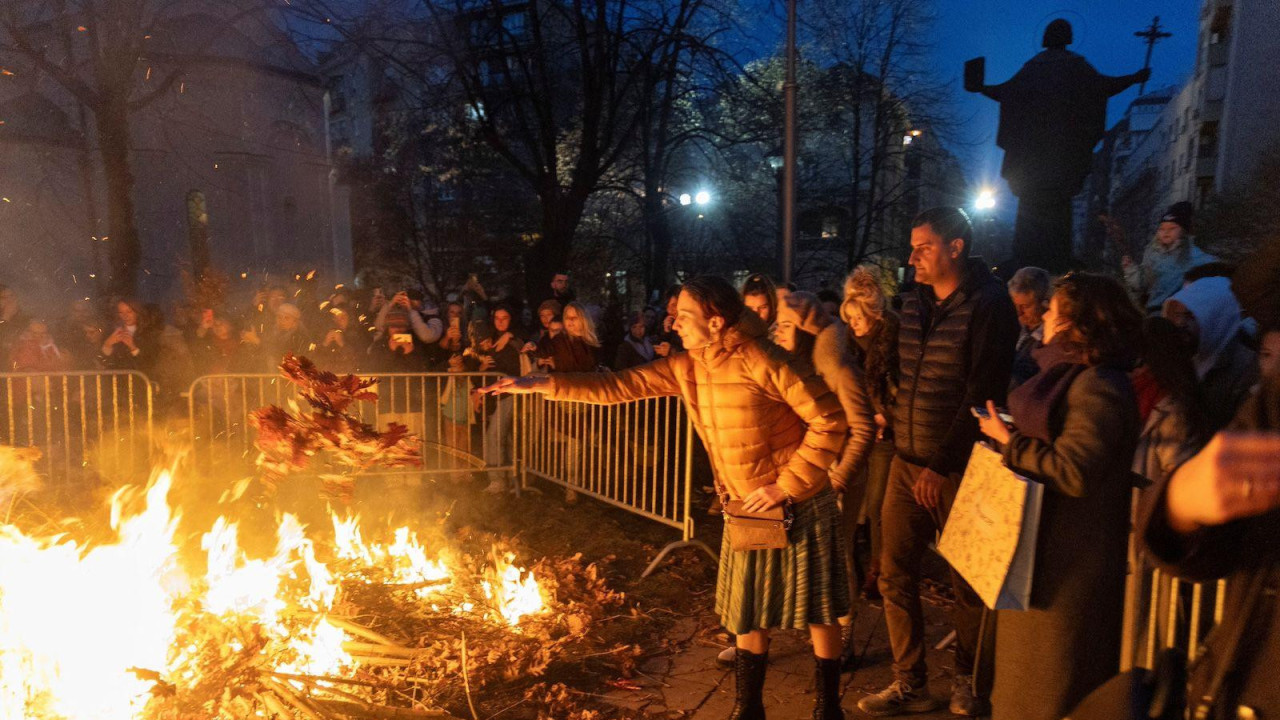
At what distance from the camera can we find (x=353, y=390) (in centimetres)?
423

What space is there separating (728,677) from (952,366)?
6.91 ft

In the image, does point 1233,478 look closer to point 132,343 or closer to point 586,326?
point 586,326

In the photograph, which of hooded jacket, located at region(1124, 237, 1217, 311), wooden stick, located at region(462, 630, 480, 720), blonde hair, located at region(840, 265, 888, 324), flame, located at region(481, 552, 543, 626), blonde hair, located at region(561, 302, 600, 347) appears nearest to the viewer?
wooden stick, located at region(462, 630, 480, 720)

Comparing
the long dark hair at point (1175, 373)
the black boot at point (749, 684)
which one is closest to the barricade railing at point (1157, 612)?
the long dark hair at point (1175, 373)

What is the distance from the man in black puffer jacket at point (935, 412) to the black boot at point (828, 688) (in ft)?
1.34

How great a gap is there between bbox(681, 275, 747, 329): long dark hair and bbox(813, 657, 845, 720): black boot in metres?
1.64

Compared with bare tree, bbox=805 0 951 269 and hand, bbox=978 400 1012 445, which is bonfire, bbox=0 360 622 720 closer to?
hand, bbox=978 400 1012 445

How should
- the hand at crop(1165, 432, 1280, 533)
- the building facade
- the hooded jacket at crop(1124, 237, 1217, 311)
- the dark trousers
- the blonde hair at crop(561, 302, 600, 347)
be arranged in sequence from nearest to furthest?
the hand at crop(1165, 432, 1280, 533), the dark trousers, the hooded jacket at crop(1124, 237, 1217, 311), the blonde hair at crop(561, 302, 600, 347), the building facade

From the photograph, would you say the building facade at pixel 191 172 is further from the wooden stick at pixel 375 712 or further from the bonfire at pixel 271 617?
the wooden stick at pixel 375 712

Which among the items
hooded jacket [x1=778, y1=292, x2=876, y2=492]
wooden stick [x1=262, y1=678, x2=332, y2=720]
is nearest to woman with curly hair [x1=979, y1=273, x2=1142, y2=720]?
hooded jacket [x1=778, y1=292, x2=876, y2=492]

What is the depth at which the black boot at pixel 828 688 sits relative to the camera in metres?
3.73

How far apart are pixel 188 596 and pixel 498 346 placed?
4769 millimetres

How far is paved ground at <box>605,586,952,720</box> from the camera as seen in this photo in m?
4.16

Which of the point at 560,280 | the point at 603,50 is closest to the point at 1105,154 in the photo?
the point at 603,50
